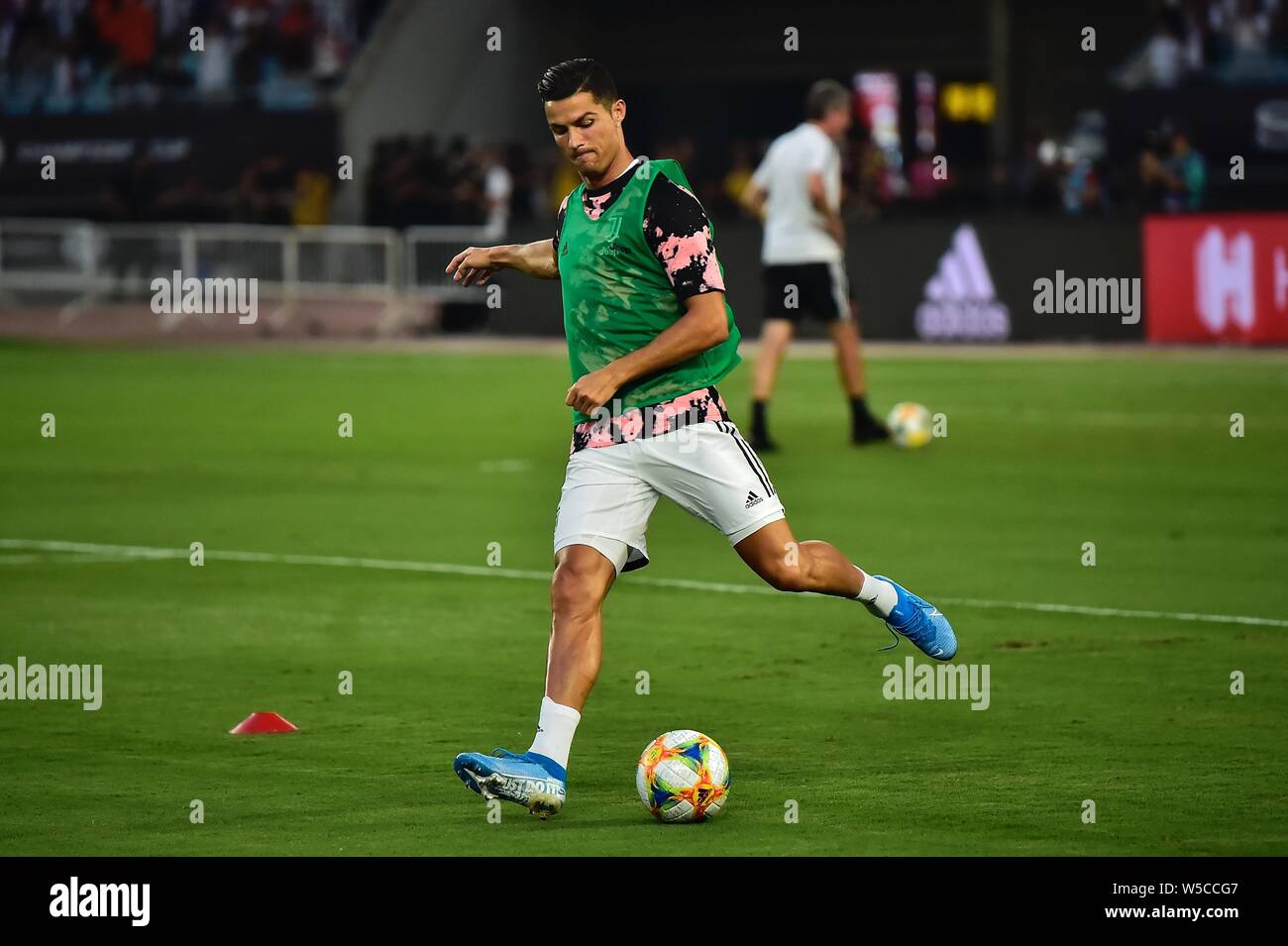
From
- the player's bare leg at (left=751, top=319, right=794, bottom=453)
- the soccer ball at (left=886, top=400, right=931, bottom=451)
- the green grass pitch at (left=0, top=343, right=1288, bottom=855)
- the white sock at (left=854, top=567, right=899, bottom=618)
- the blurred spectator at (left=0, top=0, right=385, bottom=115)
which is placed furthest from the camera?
the blurred spectator at (left=0, top=0, right=385, bottom=115)

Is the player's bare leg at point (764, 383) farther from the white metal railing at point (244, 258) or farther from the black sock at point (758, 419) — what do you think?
the white metal railing at point (244, 258)

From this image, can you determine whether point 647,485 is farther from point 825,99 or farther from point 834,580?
point 825,99

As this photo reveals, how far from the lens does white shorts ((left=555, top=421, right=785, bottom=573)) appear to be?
7461 mm

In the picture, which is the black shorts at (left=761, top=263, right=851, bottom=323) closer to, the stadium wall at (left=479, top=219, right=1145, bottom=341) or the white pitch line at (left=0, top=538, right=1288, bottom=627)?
the white pitch line at (left=0, top=538, right=1288, bottom=627)

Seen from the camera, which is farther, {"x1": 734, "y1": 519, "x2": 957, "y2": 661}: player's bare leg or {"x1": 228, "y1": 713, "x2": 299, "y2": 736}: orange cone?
{"x1": 228, "y1": 713, "x2": 299, "y2": 736}: orange cone

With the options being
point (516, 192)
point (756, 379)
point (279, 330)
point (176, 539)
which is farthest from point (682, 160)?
point (176, 539)

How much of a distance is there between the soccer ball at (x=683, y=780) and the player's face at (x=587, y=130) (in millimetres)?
1800

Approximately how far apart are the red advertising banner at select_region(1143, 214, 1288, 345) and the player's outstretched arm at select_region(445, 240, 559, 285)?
19.3 metres

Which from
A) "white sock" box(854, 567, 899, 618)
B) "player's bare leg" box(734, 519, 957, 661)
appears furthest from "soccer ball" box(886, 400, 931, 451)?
"white sock" box(854, 567, 899, 618)

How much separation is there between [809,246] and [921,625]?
1025cm

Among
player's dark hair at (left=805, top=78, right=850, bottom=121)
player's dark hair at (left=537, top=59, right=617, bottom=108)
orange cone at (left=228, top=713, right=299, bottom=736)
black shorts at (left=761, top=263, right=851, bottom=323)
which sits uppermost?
player's dark hair at (left=805, top=78, right=850, bottom=121)

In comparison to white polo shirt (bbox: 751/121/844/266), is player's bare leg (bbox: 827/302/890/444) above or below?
below

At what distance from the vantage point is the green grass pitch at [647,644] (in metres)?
7.16

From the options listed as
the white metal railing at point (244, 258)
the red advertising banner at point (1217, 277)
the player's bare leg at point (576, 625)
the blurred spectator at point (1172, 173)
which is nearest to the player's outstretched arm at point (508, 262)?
the player's bare leg at point (576, 625)
